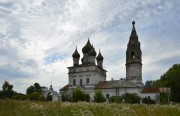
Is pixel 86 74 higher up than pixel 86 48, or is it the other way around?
pixel 86 48

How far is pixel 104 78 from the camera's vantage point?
88.0 m

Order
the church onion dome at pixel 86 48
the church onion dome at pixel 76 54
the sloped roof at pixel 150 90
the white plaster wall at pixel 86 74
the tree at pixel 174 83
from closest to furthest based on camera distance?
the tree at pixel 174 83 → the sloped roof at pixel 150 90 → the white plaster wall at pixel 86 74 → the church onion dome at pixel 86 48 → the church onion dome at pixel 76 54

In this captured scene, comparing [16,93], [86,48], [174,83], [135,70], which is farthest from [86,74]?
[174,83]

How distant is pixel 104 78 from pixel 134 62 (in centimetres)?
1083

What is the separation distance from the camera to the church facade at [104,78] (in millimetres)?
77812

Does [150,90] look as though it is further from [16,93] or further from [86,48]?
[16,93]

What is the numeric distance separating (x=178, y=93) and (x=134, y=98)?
840cm

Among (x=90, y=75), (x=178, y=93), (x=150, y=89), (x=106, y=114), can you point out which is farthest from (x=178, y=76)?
(x=106, y=114)

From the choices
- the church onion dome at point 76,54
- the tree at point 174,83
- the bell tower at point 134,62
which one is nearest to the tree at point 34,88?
the church onion dome at point 76,54

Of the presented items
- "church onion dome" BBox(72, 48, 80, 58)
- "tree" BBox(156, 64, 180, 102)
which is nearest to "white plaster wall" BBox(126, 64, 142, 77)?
"tree" BBox(156, 64, 180, 102)

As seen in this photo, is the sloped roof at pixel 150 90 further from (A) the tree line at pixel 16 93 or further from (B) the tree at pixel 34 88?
(B) the tree at pixel 34 88

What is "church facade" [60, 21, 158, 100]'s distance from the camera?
77.8 m

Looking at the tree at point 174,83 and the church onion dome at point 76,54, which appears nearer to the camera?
the tree at point 174,83

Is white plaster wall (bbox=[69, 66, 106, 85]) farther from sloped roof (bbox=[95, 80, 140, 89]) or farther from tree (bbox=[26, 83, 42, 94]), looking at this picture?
tree (bbox=[26, 83, 42, 94])
